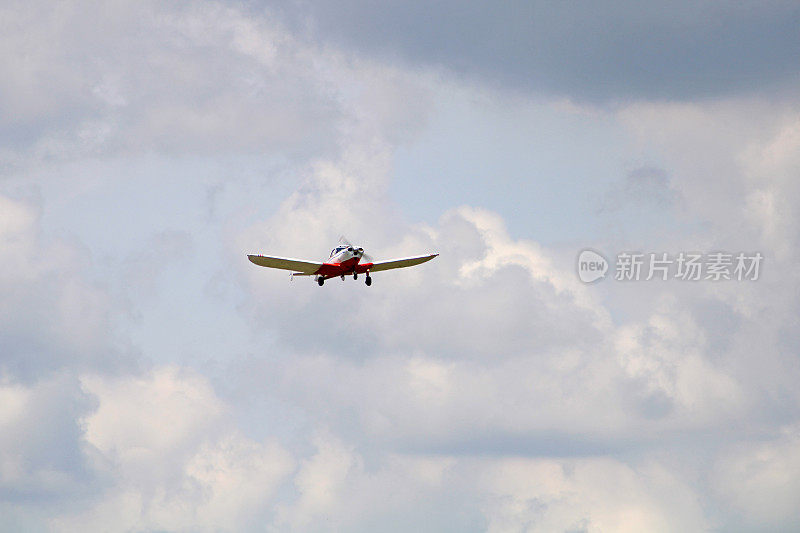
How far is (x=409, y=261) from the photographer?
5984 inches

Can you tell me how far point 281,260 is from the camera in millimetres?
145250

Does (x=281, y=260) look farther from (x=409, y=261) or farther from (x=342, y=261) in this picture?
(x=409, y=261)

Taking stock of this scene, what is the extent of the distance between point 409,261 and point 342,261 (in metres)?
10.9

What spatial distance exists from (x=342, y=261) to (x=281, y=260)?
749 cm

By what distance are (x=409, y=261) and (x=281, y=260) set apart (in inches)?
674


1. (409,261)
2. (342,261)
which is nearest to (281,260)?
(342,261)
